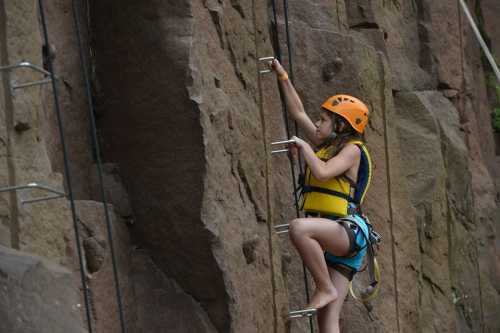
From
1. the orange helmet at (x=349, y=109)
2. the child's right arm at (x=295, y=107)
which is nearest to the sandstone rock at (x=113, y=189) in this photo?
the child's right arm at (x=295, y=107)

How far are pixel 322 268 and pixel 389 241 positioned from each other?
281 centimetres

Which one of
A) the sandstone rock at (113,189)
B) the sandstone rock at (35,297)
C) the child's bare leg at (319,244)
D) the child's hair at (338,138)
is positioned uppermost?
the child's hair at (338,138)

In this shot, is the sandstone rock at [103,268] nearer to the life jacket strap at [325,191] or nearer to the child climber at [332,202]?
the child climber at [332,202]

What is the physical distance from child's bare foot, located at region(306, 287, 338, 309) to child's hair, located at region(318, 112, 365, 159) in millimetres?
710

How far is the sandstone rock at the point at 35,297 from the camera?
418 centimetres

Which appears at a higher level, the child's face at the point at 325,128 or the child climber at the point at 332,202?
the child's face at the point at 325,128

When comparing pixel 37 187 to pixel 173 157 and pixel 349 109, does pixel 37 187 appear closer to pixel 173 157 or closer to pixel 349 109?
pixel 173 157

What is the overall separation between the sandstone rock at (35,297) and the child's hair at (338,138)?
230 centimetres

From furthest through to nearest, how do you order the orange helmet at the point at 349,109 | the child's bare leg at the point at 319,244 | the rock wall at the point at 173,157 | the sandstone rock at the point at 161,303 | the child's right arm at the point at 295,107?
the child's right arm at the point at 295,107 → the orange helmet at the point at 349,109 → the child's bare leg at the point at 319,244 → the sandstone rock at the point at 161,303 → the rock wall at the point at 173,157

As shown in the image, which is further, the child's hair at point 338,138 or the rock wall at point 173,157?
the child's hair at point 338,138

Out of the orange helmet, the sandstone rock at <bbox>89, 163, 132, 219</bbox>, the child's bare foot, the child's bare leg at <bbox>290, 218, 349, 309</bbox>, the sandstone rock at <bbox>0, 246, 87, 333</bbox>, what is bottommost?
the child's bare foot

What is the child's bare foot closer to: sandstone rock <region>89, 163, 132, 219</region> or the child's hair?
the child's hair

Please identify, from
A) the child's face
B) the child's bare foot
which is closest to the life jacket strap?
the child's face

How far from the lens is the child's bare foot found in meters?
6.41
